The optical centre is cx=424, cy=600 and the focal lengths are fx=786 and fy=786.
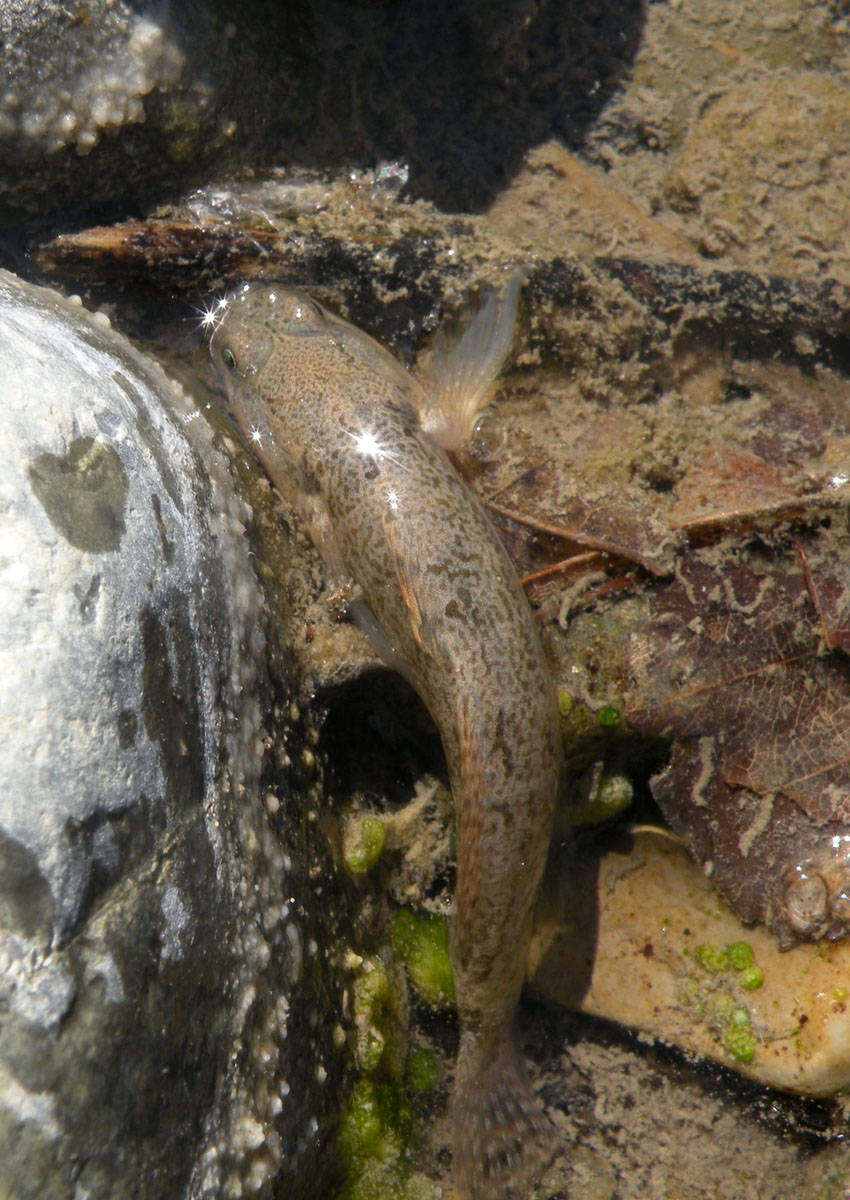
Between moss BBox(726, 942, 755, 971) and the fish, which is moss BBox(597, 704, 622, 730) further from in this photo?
moss BBox(726, 942, 755, 971)

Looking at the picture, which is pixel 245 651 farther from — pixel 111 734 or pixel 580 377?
pixel 580 377

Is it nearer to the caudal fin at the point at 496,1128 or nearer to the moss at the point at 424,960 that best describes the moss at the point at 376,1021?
the moss at the point at 424,960

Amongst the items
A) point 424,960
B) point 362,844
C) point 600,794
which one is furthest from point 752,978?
point 362,844

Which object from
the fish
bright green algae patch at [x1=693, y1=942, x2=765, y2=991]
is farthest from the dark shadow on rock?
bright green algae patch at [x1=693, y1=942, x2=765, y2=991]

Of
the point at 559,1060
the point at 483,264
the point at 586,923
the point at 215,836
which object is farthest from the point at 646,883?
the point at 483,264

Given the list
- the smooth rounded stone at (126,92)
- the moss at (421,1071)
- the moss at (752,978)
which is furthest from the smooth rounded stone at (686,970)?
the smooth rounded stone at (126,92)

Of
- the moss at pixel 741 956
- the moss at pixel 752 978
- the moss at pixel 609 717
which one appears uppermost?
the moss at pixel 609 717

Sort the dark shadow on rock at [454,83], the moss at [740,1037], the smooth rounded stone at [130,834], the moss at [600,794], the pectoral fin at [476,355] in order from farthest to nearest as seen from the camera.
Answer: the dark shadow on rock at [454,83], the pectoral fin at [476,355], the moss at [600,794], the moss at [740,1037], the smooth rounded stone at [130,834]
